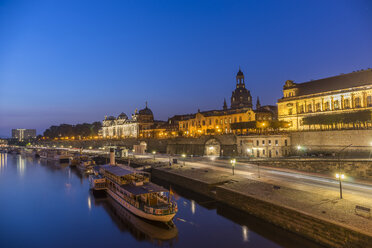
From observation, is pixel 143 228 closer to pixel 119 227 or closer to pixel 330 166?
pixel 119 227

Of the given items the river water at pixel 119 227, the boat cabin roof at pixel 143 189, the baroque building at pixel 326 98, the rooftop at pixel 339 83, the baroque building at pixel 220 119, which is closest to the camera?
the river water at pixel 119 227

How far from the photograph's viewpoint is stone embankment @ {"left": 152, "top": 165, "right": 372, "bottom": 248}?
17.9 meters

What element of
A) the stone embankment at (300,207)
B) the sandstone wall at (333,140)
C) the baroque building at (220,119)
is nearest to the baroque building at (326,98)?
the sandstone wall at (333,140)

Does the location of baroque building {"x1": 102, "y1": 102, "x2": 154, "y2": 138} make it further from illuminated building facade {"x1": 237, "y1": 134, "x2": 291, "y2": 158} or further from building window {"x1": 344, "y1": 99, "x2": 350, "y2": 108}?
building window {"x1": 344, "y1": 99, "x2": 350, "y2": 108}

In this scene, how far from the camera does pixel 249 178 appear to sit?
35.7 m

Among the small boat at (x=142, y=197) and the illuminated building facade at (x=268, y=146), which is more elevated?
→ the illuminated building facade at (x=268, y=146)

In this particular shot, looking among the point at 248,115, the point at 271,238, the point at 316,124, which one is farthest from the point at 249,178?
the point at 248,115

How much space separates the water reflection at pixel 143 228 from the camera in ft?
79.4

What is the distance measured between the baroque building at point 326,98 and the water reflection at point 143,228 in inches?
2008

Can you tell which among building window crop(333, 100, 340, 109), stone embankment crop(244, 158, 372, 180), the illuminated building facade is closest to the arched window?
building window crop(333, 100, 340, 109)

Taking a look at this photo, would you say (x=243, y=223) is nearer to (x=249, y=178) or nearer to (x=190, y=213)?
(x=190, y=213)

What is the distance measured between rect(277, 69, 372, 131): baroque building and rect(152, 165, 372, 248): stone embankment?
1513 inches

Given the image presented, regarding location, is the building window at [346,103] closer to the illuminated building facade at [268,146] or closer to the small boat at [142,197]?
the illuminated building facade at [268,146]

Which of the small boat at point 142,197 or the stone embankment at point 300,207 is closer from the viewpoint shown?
the stone embankment at point 300,207
